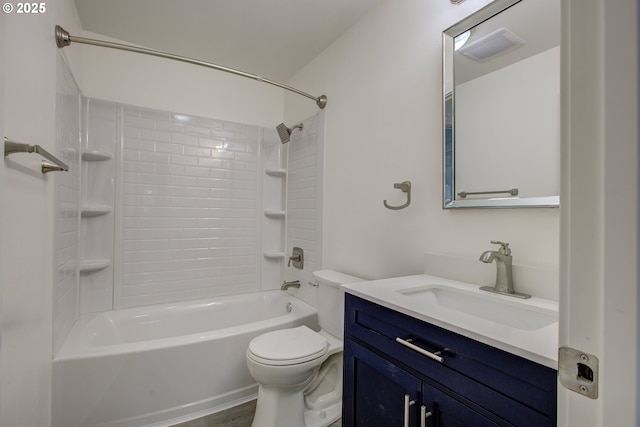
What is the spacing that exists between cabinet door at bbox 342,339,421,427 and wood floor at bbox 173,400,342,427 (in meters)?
0.68

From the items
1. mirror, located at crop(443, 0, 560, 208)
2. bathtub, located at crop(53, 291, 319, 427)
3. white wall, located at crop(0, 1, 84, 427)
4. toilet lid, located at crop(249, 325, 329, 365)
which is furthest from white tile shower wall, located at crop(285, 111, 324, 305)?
white wall, located at crop(0, 1, 84, 427)

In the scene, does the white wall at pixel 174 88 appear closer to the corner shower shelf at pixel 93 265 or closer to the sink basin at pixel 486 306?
the corner shower shelf at pixel 93 265

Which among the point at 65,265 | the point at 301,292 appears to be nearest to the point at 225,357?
the point at 301,292

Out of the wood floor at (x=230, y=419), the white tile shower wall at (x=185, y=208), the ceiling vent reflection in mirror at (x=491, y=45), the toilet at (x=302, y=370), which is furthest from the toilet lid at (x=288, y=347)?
the ceiling vent reflection in mirror at (x=491, y=45)

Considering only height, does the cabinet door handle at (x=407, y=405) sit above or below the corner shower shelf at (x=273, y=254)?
below

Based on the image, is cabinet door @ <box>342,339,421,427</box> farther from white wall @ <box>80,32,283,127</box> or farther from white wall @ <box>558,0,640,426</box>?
white wall @ <box>80,32,283,127</box>

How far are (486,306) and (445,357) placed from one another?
1.28 ft

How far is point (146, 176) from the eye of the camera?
2350 mm

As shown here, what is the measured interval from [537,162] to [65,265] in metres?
2.42

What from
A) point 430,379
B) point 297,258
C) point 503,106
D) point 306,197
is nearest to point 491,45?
point 503,106

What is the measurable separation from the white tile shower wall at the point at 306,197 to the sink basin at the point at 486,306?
1153mm

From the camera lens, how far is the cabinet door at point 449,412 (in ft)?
2.46

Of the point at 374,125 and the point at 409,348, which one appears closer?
the point at 409,348

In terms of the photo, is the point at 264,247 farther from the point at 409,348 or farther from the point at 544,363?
the point at 544,363
